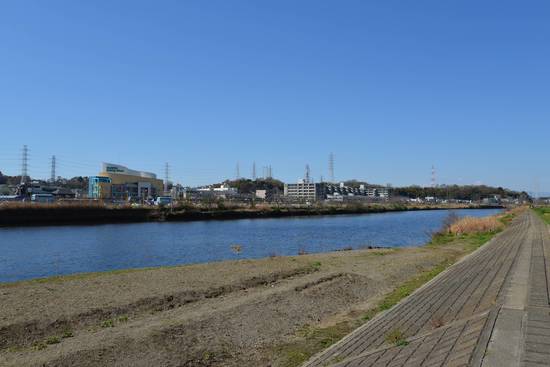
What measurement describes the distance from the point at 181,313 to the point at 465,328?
7117 millimetres

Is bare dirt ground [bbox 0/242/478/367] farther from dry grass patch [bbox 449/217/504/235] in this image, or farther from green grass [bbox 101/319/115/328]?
dry grass patch [bbox 449/217/504/235]

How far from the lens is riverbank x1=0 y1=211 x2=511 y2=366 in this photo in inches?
365

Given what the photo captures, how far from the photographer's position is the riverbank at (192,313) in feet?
30.4

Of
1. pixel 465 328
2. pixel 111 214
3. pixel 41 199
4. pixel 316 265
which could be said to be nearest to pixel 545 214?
pixel 316 265

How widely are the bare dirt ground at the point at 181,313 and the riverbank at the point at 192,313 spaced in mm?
24

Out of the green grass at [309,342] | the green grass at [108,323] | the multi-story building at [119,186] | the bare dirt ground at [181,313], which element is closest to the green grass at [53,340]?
the bare dirt ground at [181,313]

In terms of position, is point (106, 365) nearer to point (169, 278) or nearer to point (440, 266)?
point (169, 278)

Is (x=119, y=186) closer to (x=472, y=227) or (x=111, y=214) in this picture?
(x=111, y=214)

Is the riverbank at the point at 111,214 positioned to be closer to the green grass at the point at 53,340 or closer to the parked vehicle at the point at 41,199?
the parked vehicle at the point at 41,199

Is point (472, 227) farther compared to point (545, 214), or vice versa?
point (545, 214)

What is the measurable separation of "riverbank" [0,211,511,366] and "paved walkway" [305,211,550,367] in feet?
3.66

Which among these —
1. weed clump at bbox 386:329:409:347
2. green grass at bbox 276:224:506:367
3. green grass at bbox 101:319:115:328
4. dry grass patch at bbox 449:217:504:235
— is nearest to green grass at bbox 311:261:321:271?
green grass at bbox 276:224:506:367

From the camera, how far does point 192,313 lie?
479 inches

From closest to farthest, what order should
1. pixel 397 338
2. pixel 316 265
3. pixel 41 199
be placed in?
pixel 397 338
pixel 316 265
pixel 41 199
